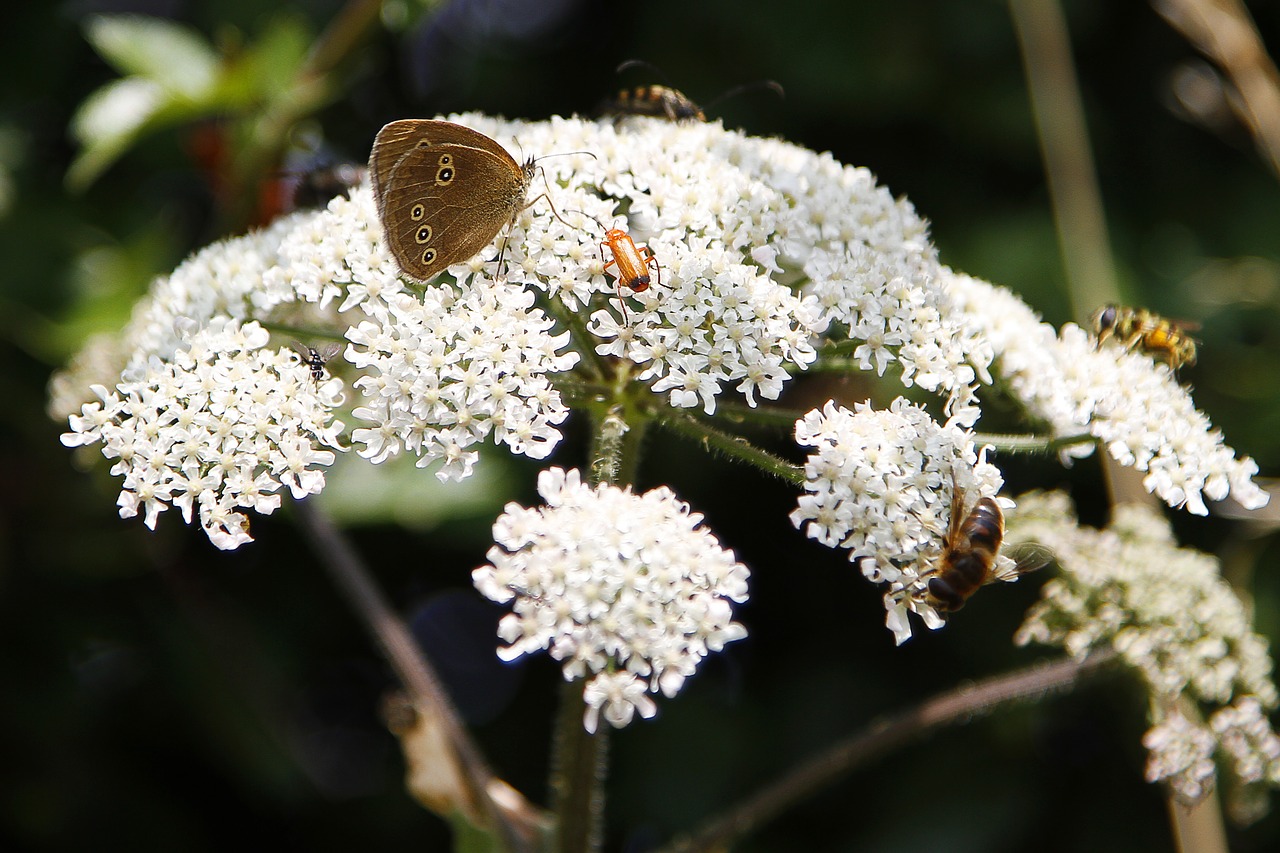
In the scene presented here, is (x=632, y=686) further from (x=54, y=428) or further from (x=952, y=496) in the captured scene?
(x=54, y=428)

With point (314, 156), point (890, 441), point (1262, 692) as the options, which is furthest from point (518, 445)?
point (1262, 692)

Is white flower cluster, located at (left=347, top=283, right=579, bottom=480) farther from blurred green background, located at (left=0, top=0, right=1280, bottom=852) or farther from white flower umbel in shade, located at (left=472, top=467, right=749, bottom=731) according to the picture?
blurred green background, located at (left=0, top=0, right=1280, bottom=852)

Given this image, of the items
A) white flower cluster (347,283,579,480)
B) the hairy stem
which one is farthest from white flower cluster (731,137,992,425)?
the hairy stem

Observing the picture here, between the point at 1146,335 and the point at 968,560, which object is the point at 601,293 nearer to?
the point at 968,560

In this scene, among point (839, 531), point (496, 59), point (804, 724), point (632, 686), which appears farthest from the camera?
point (496, 59)

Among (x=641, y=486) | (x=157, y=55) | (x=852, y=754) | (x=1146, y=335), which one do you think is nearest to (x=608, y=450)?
(x=852, y=754)

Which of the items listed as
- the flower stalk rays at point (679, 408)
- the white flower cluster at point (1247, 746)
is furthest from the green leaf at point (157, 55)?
the white flower cluster at point (1247, 746)
